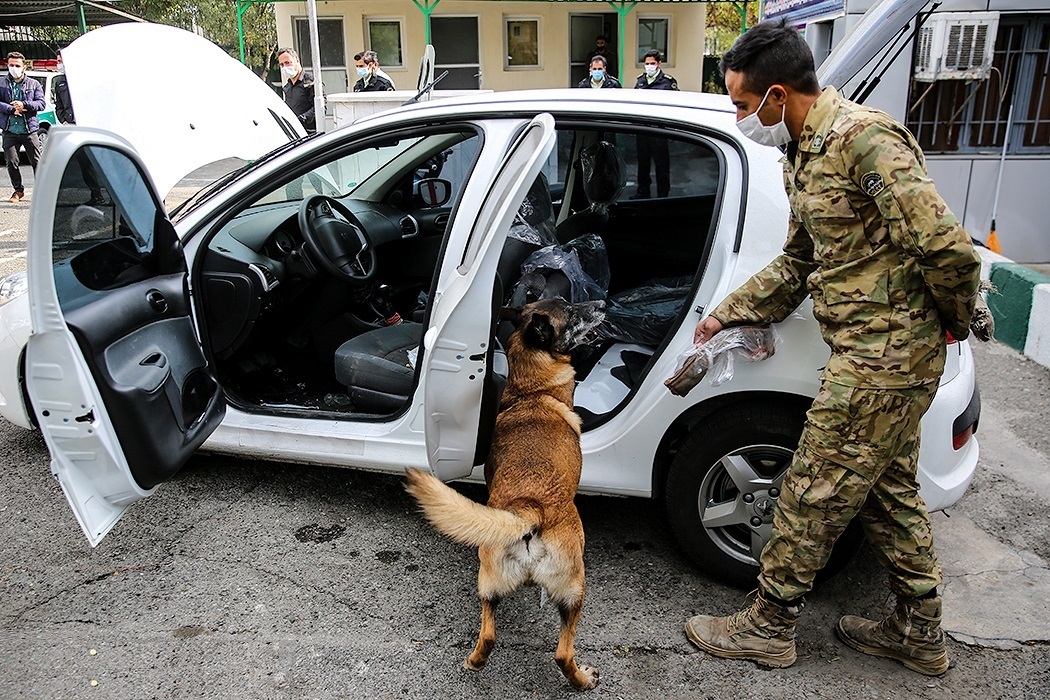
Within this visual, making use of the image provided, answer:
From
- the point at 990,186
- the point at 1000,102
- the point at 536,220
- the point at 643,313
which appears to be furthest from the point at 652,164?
the point at 1000,102

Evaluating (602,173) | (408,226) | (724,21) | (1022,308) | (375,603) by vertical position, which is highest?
(724,21)

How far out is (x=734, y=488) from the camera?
2725 millimetres

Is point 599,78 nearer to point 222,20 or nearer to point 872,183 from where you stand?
point 872,183

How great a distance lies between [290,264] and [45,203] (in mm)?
1502

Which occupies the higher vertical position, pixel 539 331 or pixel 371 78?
pixel 371 78

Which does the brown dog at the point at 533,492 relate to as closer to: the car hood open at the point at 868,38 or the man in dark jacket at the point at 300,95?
the car hood open at the point at 868,38

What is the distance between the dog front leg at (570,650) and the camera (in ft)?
7.43

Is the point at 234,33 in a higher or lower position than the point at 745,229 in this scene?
higher

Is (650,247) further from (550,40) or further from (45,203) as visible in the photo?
(550,40)

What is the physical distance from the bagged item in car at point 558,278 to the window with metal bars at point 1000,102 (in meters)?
5.28

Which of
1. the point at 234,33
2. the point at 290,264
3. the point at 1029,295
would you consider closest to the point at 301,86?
the point at 290,264

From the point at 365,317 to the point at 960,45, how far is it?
5.98 meters

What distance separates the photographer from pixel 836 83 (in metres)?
2.73

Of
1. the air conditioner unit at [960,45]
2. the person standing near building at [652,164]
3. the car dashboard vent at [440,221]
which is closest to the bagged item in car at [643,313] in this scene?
the person standing near building at [652,164]
